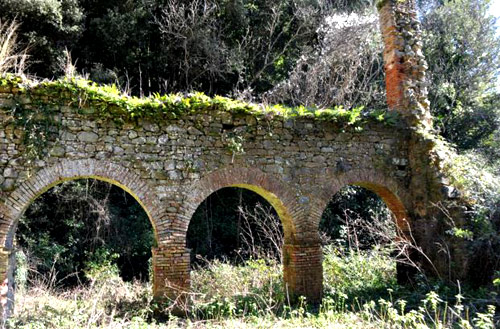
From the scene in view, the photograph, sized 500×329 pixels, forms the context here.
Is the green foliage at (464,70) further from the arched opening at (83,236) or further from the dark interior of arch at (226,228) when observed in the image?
the arched opening at (83,236)

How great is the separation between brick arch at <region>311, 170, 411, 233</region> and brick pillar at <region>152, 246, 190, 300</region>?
2.63m

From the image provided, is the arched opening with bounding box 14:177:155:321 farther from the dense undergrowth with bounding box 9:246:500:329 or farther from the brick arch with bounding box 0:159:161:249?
the brick arch with bounding box 0:159:161:249

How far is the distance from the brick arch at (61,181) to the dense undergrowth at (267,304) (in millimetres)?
1430

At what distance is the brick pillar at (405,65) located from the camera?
8.84 meters

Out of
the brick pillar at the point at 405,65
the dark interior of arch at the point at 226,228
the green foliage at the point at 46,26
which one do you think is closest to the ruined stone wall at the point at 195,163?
the brick pillar at the point at 405,65

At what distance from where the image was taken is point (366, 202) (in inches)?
525

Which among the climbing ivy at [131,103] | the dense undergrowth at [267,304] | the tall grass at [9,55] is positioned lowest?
the dense undergrowth at [267,304]

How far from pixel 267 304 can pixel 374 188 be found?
11.4 feet

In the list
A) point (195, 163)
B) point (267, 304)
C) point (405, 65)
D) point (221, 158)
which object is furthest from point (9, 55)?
point (405, 65)

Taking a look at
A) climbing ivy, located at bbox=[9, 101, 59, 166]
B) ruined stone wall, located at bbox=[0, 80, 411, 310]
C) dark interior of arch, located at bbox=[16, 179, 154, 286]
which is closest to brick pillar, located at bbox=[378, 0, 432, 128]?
ruined stone wall, located at bbox=[0, 80, 411, 310]

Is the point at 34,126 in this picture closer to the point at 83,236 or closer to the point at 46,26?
the point at 83,236

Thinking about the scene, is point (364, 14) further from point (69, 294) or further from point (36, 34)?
point (69, 294)

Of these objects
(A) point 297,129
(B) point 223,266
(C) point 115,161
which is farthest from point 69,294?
(A) point 297,129

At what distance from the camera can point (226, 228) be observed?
12.9 m
